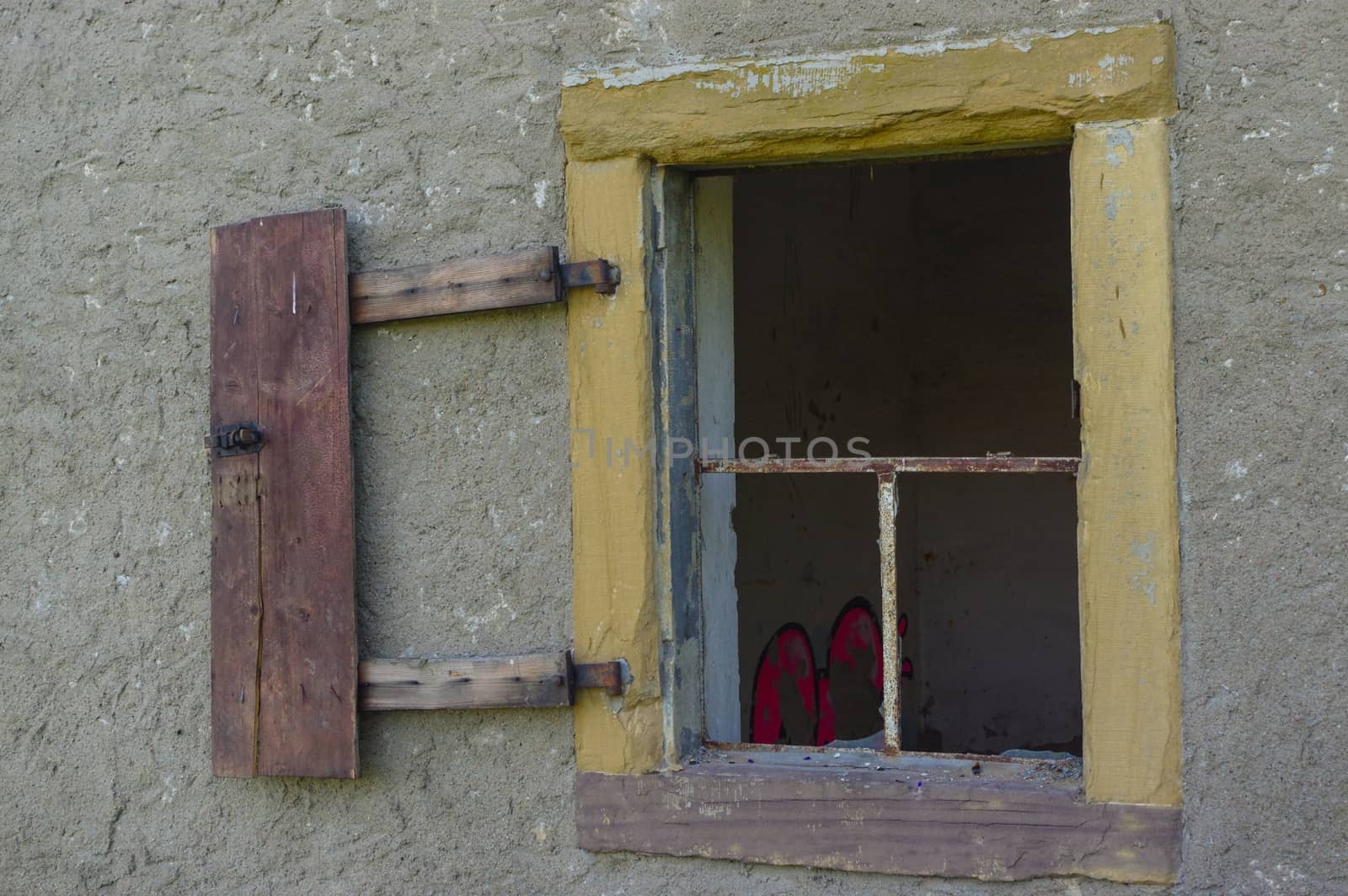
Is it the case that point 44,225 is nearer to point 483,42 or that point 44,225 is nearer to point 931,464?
point 483,42

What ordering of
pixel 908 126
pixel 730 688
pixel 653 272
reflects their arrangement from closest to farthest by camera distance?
pixel 908 126 < pixel 653 272 < pixel 730 688

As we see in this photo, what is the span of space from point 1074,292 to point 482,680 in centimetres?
134

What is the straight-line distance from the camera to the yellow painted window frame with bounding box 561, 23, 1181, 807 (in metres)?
2.30

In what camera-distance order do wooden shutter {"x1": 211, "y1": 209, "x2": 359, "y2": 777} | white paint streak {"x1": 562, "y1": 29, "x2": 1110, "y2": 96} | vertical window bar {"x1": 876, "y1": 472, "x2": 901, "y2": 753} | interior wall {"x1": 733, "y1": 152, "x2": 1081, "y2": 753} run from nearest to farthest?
1. white paint streak {"x1": 562, "y1": 29, "x2": 1110, "y2": 96}
2. vertical window bar {"x1": 876, "y1": 472, "x2": 901, "y2": 753}
3. wooden shutter {"x1": 211, "y1": 209, "x2": 359, "y2": 777}
4. interior wall {"x1": 733, "y1": 152, "x2": 1081, "y2": 753}

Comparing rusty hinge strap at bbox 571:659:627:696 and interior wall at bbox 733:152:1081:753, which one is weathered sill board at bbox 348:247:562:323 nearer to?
rusty hinge strap at bbox 571:659:627:696

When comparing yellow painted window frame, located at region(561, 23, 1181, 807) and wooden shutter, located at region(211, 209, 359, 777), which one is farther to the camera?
wooden shutter, located at region(211, 209, 359, 777)

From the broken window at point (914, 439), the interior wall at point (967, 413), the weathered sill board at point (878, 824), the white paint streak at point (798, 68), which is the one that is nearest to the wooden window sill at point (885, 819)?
the weathered sill board at point (878, 824)

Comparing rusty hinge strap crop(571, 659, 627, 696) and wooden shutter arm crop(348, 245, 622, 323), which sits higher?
wooden shutter arm crop(348, 245, 622, 323)

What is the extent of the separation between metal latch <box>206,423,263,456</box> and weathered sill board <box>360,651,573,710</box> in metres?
0.51

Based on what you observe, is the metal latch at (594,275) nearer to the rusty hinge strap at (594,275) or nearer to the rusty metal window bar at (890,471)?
the rusty hinge strap at (594,275)

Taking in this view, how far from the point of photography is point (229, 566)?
2742 mm

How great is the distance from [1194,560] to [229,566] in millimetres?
1888

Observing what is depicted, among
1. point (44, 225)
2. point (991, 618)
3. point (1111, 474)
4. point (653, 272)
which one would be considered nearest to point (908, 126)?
point (653, 272)

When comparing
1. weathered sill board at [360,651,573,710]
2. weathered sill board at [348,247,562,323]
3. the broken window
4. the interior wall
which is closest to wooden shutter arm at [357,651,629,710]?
weathered sill board at [360,651,573,710]
